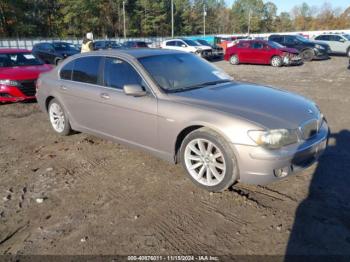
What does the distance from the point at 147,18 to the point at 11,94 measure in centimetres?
7249

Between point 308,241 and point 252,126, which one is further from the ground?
point 252,126

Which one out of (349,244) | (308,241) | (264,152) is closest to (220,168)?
(264,152)

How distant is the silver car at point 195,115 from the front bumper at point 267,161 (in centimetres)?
1

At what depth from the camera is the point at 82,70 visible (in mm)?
5316

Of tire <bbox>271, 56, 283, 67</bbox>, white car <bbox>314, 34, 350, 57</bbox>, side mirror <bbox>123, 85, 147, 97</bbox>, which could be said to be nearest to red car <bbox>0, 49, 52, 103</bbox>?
side mirror <bbox>123, 85, 147, 97</bbox>

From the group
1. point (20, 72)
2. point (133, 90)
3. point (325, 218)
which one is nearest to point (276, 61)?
point (20, 72)

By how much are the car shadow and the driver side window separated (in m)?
2.53

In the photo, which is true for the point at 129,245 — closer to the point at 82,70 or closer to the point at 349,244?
the point at 349,244

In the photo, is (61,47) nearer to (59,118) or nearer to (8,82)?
(8,82)

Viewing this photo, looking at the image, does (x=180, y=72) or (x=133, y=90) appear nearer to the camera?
(x=133, y=90)

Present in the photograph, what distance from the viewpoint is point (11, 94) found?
863cm

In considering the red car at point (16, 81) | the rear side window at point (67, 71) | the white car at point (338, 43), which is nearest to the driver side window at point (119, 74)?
the rear side window at point (67, 71)

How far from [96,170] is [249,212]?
7.30 ft

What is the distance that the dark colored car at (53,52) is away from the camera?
762 inches
